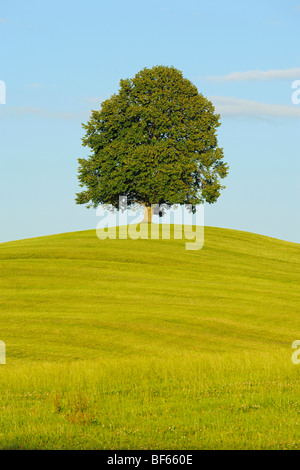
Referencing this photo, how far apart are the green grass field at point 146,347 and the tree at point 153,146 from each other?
10627 mm

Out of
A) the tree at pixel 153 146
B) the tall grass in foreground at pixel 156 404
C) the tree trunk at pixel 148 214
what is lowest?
the tall grass in foreground at pixel 156 404

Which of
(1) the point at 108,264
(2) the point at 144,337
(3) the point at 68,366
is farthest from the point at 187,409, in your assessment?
(1) the point at 108,264

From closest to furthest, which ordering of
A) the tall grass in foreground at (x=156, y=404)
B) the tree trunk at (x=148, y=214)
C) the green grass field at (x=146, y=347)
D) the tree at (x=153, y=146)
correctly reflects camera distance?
the tall grass in foreground at (x=156, y=404) → the green grass field at (x=146, y=347) → the tree at (x=153, y=146) → the tree trunk at (x=148, y=214)

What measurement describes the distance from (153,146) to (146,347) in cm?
4266

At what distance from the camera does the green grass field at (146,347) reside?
11500 millimetres

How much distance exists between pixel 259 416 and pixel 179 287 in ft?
77.1

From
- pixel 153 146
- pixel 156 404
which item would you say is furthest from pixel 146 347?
pixel 153 146

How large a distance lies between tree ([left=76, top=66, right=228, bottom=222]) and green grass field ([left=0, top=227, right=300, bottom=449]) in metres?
10.6

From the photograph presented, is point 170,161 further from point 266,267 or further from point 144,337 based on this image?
point 144,337

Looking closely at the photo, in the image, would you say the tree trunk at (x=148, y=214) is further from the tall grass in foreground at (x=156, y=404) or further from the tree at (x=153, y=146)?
the tall grass in foreground at (x=156, y=404)

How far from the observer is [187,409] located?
Result: 12742 mm

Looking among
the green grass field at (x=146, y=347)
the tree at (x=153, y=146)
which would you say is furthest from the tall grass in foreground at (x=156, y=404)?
the tree at (x=153, y=146)

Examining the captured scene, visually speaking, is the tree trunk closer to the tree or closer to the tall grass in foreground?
the tree

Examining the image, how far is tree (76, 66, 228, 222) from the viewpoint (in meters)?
61.5
